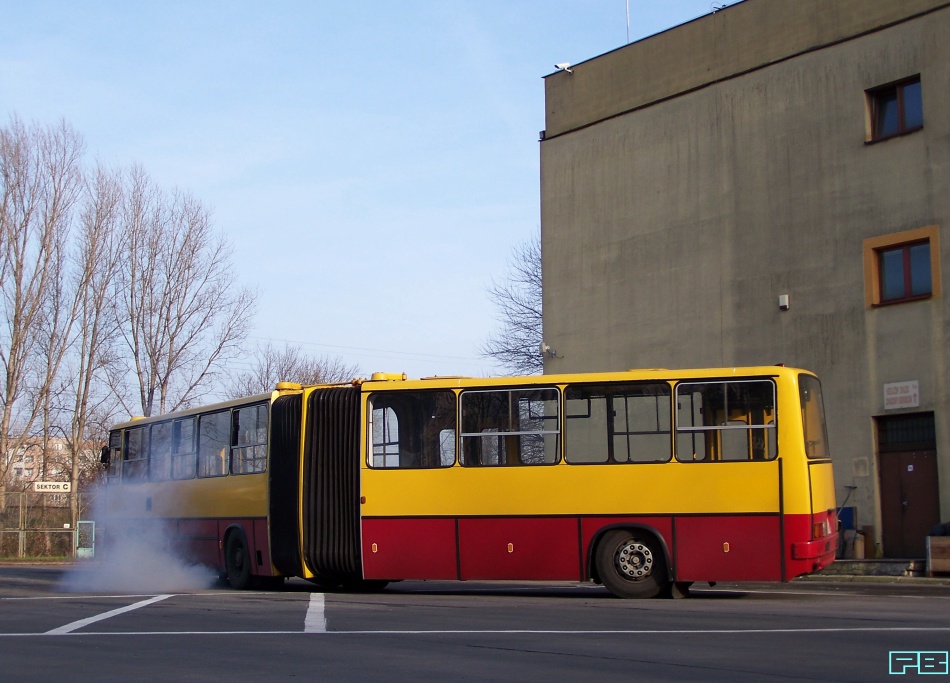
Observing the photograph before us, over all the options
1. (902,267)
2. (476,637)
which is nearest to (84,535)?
(902,267)

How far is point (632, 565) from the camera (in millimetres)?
15547

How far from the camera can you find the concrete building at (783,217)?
24469mm

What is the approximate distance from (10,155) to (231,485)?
3244 cm

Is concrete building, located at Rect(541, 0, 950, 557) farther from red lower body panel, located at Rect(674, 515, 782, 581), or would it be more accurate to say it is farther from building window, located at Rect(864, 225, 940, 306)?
red lower body panel, located at Rect(674, 515, 782, 581)

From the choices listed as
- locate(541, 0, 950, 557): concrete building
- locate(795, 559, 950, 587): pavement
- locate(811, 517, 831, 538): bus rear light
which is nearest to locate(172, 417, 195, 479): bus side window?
locate(811, 517, 831, 538): bus rear light

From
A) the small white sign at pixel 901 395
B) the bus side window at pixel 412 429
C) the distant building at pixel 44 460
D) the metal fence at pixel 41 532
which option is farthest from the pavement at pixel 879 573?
the distant building at pixel 44 460

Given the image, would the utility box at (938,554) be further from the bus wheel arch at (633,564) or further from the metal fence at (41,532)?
the metal fence at (41,532)

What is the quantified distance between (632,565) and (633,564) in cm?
2

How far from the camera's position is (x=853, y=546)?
80.7 feet

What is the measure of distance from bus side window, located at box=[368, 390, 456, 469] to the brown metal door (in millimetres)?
12310

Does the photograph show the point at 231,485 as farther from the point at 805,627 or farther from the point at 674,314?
the point at 674,314

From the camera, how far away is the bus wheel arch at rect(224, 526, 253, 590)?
18672 mm

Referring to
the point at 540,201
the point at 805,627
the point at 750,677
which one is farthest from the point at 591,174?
the point at 750,677

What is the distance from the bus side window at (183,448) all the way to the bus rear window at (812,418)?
34.6 feet
